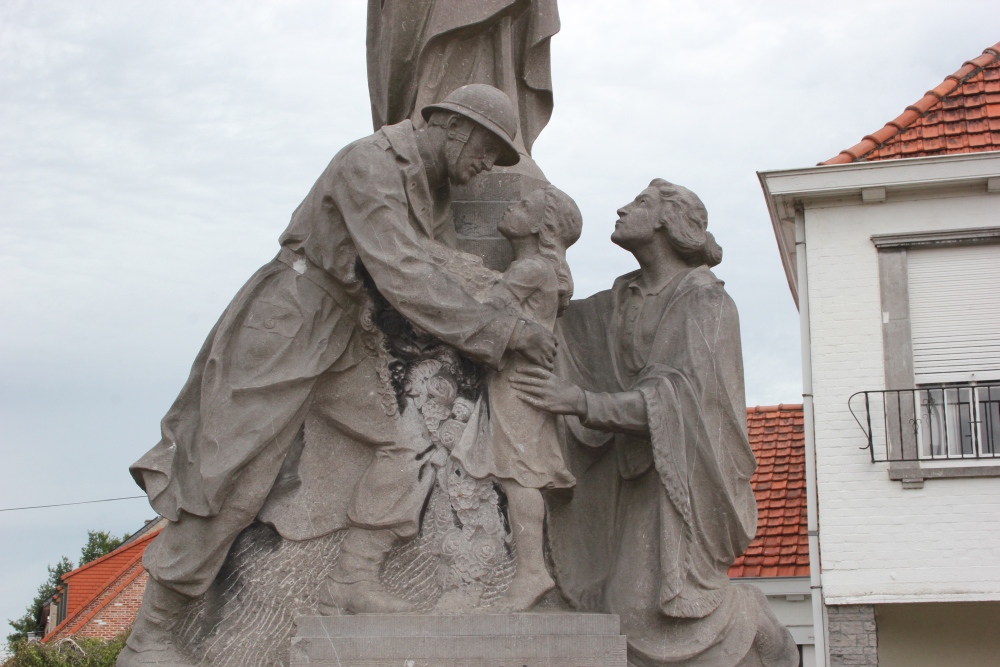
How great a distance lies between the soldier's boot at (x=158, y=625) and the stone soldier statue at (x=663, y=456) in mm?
1468

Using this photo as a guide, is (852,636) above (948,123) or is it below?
below

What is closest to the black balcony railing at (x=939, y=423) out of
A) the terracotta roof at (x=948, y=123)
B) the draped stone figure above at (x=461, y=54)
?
the terracotta roof at (x=948, y=123)

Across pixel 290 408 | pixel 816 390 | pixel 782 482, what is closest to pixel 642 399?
pixel 290 408

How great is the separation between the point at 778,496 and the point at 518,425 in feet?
40.6

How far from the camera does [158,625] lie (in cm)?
561

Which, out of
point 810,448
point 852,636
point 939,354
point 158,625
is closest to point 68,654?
point 810,448

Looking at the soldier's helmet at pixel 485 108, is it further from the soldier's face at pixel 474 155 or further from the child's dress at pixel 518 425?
the child's dress at pixel 518 425

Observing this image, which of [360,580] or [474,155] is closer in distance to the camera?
[360,580]

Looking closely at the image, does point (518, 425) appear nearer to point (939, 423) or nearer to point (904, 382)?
point (939, 423)

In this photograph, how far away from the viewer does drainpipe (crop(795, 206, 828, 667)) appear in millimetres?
15211

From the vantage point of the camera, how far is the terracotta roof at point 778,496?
16.6 meters

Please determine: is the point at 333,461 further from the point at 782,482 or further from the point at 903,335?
the point at 782,482

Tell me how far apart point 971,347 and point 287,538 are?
11.6 metres

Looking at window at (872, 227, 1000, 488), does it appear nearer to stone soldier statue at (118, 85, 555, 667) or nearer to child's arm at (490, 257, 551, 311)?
child's arm at (490, 257, 551, 311)
